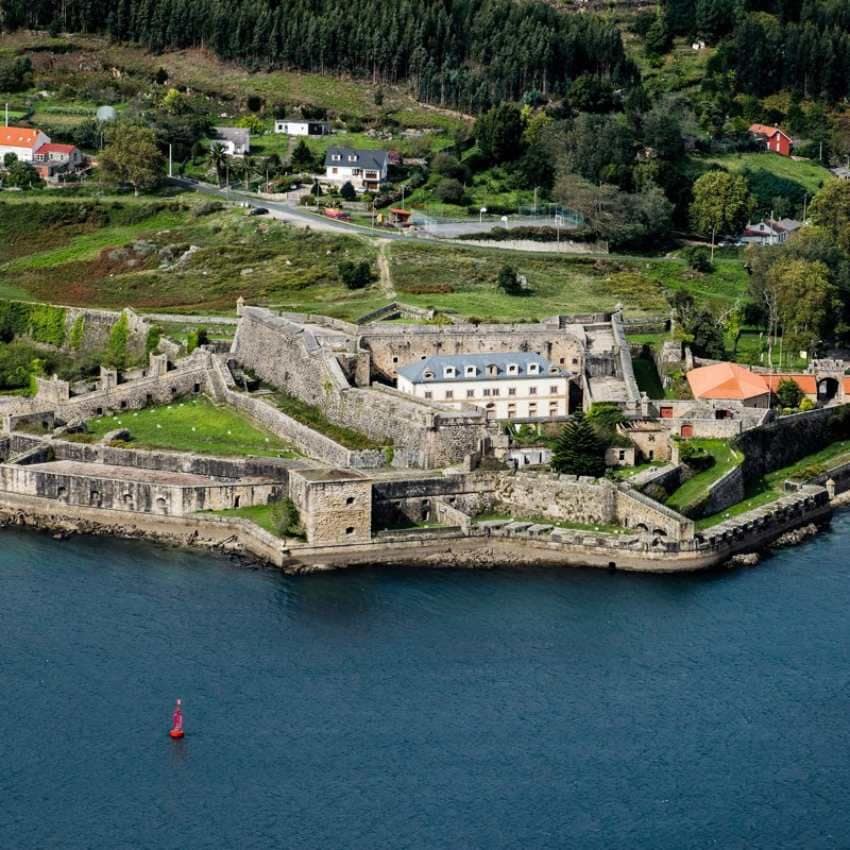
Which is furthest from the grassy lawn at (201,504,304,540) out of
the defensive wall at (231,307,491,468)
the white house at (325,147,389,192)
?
the white house at (325,147,389,192)

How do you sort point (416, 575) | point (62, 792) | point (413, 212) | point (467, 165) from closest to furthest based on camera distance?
point (62, 792) < point (416, 575) < point (413, 212) < point (467, 165)

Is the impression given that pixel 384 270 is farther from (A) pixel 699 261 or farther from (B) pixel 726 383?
(B) pixel 726 383

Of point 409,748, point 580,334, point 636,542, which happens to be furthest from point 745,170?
point 409,748

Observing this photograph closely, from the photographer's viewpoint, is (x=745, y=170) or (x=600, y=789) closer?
(x=600, y=789)

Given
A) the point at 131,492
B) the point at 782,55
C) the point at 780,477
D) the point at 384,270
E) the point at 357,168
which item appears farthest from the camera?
the point at 782,55

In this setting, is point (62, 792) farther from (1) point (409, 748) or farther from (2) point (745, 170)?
(2) point (745, 170)

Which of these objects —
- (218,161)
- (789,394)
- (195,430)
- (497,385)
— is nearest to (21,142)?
(218,161)
